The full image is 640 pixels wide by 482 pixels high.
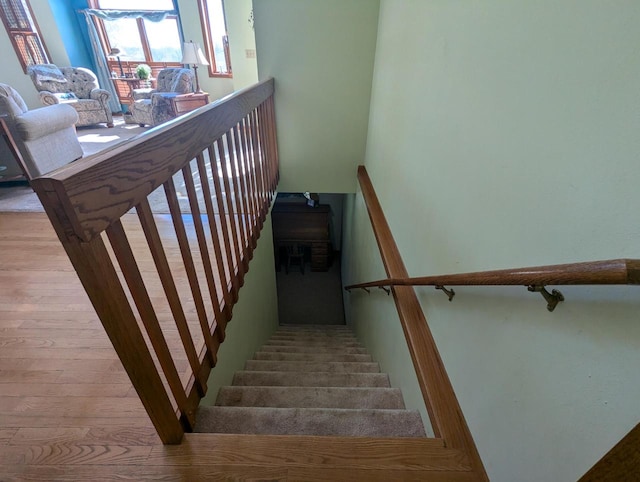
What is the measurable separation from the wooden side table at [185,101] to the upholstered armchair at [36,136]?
2330 mm

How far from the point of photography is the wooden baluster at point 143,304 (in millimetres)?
716

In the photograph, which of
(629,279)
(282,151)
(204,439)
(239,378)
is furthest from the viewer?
(282,151)

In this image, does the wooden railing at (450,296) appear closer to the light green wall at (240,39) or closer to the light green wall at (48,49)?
the light green wall at (240,39)

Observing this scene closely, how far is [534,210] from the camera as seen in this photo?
0.67 metres

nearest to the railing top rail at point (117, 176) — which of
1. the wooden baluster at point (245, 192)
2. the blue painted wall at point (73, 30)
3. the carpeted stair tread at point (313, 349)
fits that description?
the wooden baluster at point (245, 192)

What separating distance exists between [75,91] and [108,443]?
7239 millimetres

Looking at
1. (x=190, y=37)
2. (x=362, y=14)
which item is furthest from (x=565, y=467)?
(x=190, y=37)

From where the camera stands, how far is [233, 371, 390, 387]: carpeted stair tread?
5.64 feet

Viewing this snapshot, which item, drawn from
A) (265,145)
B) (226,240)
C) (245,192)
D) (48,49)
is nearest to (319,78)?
(265,145)

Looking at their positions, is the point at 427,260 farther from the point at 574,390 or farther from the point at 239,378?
the point at 239,378

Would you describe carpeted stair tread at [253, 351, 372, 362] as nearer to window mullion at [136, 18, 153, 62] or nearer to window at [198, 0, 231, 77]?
window at [198, 0, 231, 77]

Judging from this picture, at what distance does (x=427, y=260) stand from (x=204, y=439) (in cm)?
107

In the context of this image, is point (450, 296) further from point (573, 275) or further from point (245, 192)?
point (245, 192)

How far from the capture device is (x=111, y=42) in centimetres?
676
